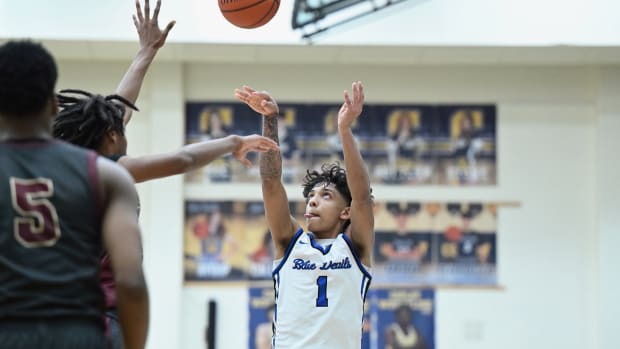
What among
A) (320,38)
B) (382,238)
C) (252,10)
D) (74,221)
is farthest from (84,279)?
(382,238)

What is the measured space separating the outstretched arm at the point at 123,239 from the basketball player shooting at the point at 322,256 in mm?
1914

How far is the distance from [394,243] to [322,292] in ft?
19.0

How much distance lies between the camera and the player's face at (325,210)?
4.51 metres

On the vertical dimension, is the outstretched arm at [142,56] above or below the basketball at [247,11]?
below

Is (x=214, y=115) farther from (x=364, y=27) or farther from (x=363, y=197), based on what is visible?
(x=363, y=197)

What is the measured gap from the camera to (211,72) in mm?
10055

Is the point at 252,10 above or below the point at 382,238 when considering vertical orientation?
above

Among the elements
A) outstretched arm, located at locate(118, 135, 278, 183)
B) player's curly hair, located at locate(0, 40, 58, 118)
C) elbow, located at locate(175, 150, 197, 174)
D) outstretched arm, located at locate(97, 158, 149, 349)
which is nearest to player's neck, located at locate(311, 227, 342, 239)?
outstretched arm, located at locate(118, 135, 278, 183)

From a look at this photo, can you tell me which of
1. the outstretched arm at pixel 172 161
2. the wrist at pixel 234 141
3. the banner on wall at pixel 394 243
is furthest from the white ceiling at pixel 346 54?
the outstretched arm at pixel 172 161

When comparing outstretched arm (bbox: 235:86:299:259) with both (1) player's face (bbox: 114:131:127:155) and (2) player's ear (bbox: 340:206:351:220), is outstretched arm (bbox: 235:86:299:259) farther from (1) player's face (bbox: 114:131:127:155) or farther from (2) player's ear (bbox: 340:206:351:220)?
(1) player's face (bbox: 114:131:127:155)

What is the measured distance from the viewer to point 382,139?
1008 cm

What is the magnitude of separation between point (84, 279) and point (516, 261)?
27.1 ft

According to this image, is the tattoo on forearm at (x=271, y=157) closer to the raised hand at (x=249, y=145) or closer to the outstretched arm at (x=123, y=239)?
the raised hand at (x=249, y=145)

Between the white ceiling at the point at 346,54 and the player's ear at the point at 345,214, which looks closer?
the player's ear at the point at 345,214
